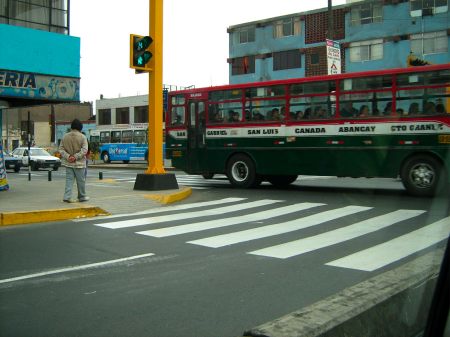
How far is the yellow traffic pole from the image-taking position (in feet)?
45.0

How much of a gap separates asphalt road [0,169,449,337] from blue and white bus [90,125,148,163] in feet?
103

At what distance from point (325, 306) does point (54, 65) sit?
12011mm

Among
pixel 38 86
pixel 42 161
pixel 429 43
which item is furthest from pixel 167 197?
pixel 429 43

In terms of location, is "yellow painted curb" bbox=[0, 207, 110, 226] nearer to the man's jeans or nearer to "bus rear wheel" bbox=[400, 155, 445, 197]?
the man's jeans

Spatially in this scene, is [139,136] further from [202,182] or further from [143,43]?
[143,43]

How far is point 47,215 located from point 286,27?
38.9m

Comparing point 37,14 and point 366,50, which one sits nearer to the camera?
point 37,14

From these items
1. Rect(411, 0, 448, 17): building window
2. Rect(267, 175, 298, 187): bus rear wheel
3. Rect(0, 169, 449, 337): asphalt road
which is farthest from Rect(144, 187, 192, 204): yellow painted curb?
Rect(411, 0, 448, 17): building window

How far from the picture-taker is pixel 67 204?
10781 millimetres

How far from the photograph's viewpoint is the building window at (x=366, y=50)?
39.3m

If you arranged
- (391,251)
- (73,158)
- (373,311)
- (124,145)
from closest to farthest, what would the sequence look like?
(373,311) → (391,251) → (73,158) → (124,145)

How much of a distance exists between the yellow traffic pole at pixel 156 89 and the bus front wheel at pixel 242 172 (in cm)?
295

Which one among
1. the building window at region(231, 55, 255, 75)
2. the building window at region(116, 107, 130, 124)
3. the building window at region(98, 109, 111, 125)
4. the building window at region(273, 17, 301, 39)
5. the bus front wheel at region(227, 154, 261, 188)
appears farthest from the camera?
the building window at region(98, 109, 111, 125)

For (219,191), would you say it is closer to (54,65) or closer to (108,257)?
(54,65)
